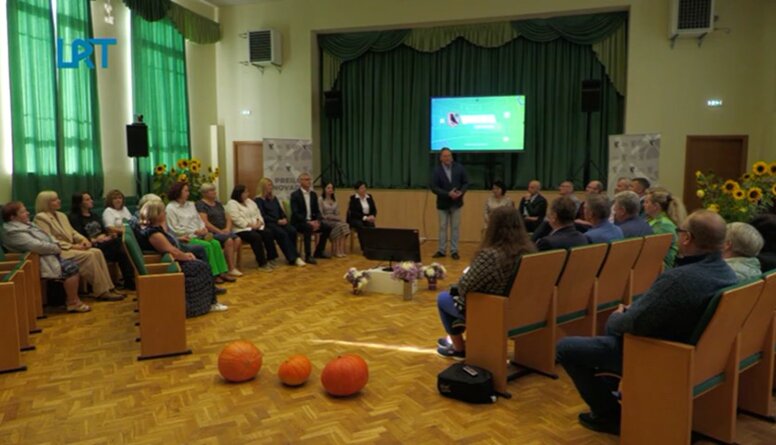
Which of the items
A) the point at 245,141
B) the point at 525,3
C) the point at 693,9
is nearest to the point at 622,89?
the point at 693,9

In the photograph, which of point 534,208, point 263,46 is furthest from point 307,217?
point 263,46

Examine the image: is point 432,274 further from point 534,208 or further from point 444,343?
point 534,208

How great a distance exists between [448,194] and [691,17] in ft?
14.2

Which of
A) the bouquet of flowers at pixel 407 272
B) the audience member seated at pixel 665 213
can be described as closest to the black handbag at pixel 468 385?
the audience member seated at pixel 665 213

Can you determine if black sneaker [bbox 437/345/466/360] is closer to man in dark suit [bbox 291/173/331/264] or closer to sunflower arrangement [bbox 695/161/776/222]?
sunflower arrangement [bbox 695/161/776/222]

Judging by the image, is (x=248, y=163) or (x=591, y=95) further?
(x=248, y=163)

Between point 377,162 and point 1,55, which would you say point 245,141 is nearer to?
point 377,162

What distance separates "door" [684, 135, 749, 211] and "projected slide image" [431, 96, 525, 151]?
2.56 metres

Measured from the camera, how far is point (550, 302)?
3.43 m

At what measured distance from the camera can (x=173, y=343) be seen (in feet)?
13.0

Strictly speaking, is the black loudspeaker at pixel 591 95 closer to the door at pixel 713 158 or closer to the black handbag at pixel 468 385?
the door at pixel 713 158

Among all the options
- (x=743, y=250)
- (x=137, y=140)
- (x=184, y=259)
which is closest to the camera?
(x=743, y=250)

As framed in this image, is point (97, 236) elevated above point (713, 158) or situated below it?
below

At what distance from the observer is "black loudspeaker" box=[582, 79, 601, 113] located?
879cm
